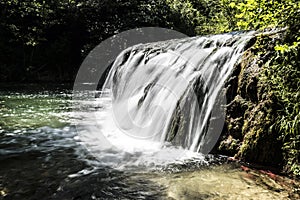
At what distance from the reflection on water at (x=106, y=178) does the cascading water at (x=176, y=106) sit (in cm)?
34

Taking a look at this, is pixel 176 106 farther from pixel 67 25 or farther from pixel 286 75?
pixel 67 25

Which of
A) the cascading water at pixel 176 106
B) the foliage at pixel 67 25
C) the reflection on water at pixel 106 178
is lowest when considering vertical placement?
the reflection on water at pixel 106 178

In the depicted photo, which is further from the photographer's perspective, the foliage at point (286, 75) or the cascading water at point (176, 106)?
the cascading water at point (176, 106)

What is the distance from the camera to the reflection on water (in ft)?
7.83

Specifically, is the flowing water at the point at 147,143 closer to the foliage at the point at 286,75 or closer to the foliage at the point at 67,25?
the foliage at the point at 286,75

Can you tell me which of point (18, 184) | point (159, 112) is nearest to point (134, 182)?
point (18, 184)

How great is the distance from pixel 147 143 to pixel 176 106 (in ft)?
2.35

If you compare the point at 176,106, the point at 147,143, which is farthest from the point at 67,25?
the point at 147,143

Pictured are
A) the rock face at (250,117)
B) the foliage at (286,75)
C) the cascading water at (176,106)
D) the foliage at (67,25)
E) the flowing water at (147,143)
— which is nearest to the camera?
the flowing water at (147,143)

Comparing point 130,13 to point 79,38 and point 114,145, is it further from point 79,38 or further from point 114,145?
point 114,145

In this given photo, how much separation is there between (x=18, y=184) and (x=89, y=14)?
16676 mm

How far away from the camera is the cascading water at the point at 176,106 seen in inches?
146

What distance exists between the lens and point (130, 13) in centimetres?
1897

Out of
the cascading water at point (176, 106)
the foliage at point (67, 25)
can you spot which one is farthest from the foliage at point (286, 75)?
the foliage at point (67, 25)
